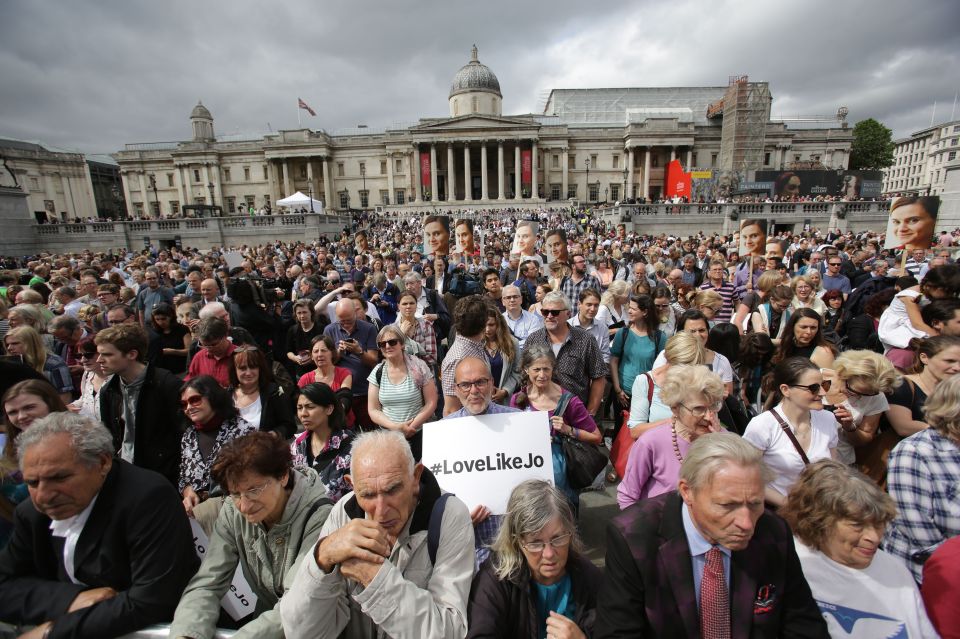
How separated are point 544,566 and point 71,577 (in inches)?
86.9

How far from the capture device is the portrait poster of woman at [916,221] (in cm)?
751

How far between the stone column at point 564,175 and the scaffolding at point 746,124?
2027cm

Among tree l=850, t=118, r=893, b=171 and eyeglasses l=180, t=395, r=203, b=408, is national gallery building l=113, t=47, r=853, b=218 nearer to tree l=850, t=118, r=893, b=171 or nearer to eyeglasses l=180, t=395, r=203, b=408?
tree l=850, t=118, r=893, b=171

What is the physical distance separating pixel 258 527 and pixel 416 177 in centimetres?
5933

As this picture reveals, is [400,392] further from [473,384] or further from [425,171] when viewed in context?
[425,171]

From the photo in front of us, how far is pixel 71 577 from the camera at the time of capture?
2.00 meters

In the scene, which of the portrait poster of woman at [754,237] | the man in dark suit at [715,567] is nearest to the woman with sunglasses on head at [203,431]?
the man in dark suit at [715,567]

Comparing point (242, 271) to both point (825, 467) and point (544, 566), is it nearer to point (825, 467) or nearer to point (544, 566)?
point (544, 566)

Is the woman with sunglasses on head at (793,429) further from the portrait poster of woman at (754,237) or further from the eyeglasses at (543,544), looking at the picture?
the portrait poster of woman at (754,237)

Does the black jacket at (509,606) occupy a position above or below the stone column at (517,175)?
below

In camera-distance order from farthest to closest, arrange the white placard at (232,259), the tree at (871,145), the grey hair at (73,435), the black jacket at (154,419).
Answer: the tree at (871,145) → the white placard at (232,259) → the black jacket at (154,419) → the grey hair at (73,435)

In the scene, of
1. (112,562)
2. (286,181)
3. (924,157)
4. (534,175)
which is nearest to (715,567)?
(112,562)

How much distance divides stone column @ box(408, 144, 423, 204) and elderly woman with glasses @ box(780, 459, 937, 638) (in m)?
57.9

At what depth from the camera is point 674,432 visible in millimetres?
2580
